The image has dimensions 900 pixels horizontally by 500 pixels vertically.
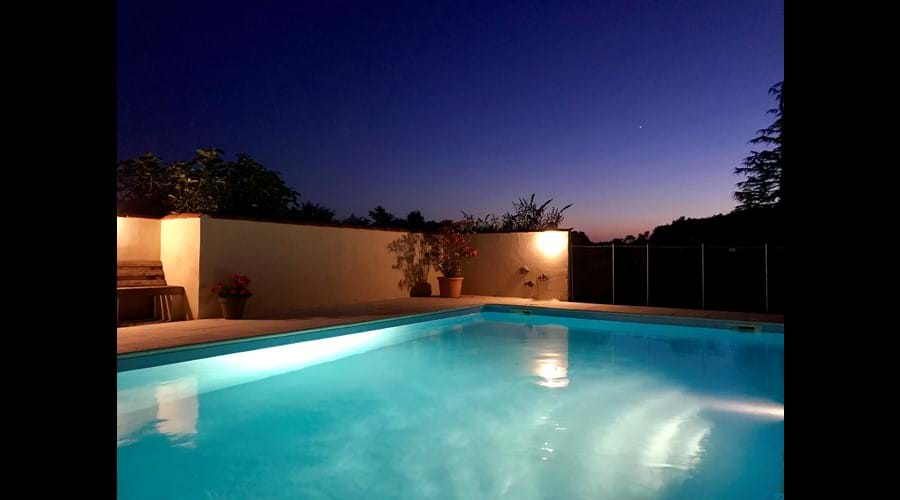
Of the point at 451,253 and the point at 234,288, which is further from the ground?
the point at 451,253

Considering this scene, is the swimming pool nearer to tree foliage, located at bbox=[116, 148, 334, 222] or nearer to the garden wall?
the garden wall

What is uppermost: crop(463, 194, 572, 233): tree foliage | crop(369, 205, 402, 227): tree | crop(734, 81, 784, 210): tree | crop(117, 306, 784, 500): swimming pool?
crop(734, 81, 784, 210): tree

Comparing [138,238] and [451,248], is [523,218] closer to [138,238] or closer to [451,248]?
[451,248]

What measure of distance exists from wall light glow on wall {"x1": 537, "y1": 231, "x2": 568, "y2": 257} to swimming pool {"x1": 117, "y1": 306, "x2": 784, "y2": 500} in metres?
3.59

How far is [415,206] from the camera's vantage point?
1739 centimetres

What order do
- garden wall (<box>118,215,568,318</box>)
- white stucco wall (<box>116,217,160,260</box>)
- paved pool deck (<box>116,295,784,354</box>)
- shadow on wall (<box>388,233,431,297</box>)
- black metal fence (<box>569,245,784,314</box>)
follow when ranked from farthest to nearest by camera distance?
shadow on wall (<box>388,233,431,297</box>) → black metal fence (<box>569,245,784,314</box>) → garden wall (<box>118,215,568,318</box>) → white stucco wall (<box>116,217,160,260</box>) → paved pool deck (<box>116,295,784,354</box>)

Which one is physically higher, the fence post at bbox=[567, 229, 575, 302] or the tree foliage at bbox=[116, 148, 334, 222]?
the tree foliage at bbox=[116, 148, 334, 222]

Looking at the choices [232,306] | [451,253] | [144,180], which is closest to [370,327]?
[232,306]

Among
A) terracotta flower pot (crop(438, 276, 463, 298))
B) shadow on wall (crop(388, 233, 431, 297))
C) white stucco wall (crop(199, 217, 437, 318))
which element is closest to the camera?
white stucco wall (crop(199, 217, 437, 318))

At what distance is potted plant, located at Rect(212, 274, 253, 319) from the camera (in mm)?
7383

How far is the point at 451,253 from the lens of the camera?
36.8ft

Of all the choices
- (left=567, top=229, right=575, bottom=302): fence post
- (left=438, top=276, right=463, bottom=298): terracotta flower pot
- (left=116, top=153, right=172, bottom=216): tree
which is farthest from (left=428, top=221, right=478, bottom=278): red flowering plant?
(left=116, top=153, right=172, bottom=216): tree

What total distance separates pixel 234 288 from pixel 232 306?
25cm
